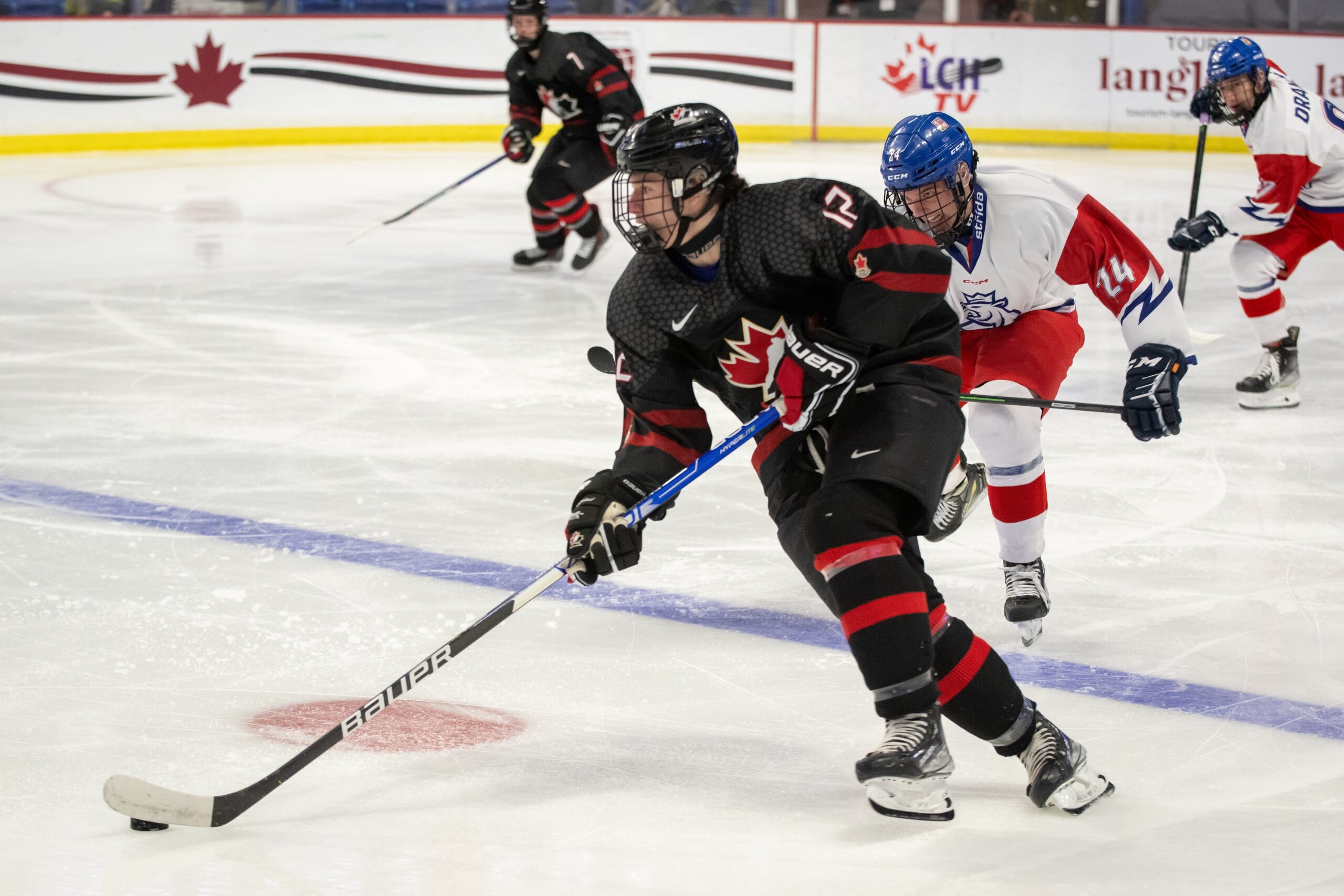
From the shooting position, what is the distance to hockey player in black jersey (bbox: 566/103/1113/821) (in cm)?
195

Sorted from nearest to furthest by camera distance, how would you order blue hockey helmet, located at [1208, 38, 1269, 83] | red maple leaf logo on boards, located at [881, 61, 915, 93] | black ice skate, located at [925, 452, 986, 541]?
1. black ice skate, located at [925, 452, 986, 541]
2. blue hockey helmet, located at [1208, 38, 1269, 83]
3. red maple leaf logo on boards, located at [881, 61, 915, 93]

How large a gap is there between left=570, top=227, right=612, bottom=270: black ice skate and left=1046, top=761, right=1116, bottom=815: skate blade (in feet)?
16.5

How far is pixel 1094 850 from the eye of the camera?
1994 millimetres

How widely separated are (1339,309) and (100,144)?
8.06 m

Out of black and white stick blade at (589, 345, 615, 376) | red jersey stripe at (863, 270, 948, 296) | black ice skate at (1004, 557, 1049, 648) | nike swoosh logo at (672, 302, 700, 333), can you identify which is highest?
red jersey stripe at (863, 270, 948, 296)

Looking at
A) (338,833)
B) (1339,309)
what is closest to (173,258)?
(1339,309)

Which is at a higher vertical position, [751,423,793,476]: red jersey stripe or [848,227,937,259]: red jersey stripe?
[848,227,937,259]: red jersey stripe

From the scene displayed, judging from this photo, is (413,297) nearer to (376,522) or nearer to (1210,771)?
(376,522)

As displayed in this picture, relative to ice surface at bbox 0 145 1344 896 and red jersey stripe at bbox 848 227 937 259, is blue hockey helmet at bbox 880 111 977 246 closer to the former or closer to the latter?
red jersey stripe at bbox 848 227 937 259

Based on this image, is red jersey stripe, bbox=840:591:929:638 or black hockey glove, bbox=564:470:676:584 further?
black hockey glove, bbox=564:470:676:584

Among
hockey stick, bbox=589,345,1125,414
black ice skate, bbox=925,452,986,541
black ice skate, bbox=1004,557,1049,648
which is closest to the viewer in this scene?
hockey stick, bbox=589,345,1125,414

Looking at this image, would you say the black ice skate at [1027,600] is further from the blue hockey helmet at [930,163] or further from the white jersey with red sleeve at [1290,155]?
the white jersey with red sleeve at [1290,155]

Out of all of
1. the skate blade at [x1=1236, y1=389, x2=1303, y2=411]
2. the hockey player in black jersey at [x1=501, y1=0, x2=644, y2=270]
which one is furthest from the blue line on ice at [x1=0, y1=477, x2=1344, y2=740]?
the hockey player in black jersey at [x1=501, y1=0, x2=644, y2=270]

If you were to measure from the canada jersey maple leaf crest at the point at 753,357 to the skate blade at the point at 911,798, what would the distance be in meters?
0.53
